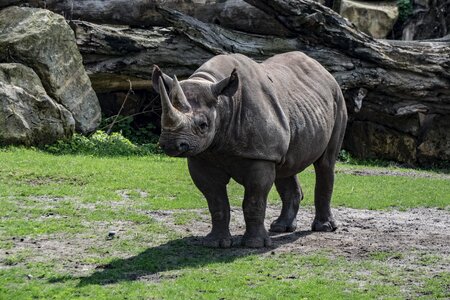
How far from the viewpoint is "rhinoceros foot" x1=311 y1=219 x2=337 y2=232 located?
36.2ft

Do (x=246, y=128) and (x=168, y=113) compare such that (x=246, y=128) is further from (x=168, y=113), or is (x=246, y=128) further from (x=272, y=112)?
(x=168, y=113)

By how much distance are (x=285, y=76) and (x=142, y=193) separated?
351 cm

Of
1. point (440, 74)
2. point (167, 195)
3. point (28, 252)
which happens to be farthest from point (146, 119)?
point (28, 252)

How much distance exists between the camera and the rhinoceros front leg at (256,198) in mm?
9359

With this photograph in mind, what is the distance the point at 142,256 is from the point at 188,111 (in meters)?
1.50

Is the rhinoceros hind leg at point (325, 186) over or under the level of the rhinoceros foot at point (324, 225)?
over

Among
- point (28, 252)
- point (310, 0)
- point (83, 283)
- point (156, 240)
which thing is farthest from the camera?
point (310, 0)

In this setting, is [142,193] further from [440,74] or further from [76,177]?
[440,74]

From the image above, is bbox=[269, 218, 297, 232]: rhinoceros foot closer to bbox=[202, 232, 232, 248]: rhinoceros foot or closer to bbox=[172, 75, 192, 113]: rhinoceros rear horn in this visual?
bbox=[202, 232, 232, 248]: rhinoceros foot

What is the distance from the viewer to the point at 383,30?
920 inches

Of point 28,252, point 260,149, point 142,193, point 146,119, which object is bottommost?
point 146,119

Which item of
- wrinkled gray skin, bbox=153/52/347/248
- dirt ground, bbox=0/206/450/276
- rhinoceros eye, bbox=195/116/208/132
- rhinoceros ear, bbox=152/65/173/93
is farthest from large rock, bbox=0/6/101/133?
rhinoceros eye, bbox=195/116/208/132

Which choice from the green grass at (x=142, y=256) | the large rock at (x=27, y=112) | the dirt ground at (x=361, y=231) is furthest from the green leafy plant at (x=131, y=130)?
the dirt ground at (x=361, y=231)

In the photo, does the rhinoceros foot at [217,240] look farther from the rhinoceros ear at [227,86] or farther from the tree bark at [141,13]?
the tree bark at [141,13]
